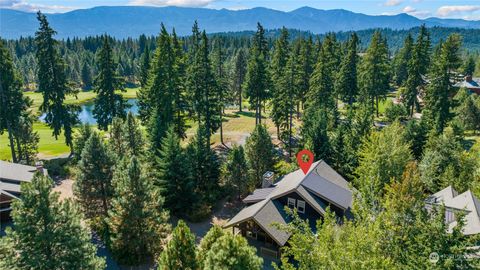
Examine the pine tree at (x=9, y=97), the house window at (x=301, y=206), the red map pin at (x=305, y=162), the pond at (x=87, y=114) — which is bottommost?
the pond at (x=87, y=114)

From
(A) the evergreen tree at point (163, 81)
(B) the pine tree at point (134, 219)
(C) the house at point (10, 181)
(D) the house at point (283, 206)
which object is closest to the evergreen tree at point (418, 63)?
(D) the house at point (283, 206)

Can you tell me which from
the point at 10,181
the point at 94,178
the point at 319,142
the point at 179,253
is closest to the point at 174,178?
the point at 94,178

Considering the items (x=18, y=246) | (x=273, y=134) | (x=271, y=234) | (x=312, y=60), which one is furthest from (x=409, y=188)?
(x=312, y=60)

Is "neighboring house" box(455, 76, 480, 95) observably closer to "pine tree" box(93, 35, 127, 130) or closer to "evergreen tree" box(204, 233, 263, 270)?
"pine tree" box(93, 35, 127, 130)

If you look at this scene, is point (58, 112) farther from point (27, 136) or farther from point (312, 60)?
point (312, 60)

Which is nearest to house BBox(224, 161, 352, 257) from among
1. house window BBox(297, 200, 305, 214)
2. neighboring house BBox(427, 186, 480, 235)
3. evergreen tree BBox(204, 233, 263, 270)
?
house window BBox(297, 200, 305, 214)

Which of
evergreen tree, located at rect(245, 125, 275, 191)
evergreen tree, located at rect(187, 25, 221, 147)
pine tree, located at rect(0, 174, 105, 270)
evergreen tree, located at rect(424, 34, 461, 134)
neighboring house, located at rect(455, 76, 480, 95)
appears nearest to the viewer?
pine tree, located at rect(0, 174, 105, 270)

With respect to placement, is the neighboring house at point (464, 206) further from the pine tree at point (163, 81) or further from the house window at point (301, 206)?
the pine tree at point (163, 81)
